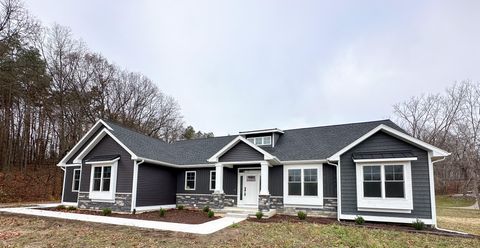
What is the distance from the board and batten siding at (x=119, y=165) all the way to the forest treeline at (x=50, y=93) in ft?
23.6

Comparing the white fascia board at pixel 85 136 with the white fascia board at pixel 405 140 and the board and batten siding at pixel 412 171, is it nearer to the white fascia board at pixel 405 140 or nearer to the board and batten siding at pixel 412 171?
the white fascia board at pixel 405 140

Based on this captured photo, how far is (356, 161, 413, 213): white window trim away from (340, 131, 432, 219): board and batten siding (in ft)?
0.65

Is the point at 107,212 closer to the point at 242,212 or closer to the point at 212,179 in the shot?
the point at 212,179

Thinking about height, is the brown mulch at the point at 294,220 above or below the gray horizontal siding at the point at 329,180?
below

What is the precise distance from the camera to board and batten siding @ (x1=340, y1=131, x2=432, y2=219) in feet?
36.1

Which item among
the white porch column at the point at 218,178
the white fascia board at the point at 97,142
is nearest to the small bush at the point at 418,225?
the white porch column at the point at 218,178

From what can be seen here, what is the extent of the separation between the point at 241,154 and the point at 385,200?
6991 mm

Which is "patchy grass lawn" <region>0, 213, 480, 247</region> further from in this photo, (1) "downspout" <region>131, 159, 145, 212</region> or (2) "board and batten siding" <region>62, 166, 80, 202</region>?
(2) "board and batten siding" <region>62, 166, 80, 202</region>

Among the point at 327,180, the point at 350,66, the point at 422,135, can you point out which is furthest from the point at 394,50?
the point at 422,135

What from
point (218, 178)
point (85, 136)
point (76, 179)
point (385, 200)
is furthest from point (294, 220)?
point (76, 179)

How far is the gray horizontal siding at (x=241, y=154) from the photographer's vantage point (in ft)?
47.9

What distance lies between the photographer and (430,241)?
8.41 m

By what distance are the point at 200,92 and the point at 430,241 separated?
23483mm

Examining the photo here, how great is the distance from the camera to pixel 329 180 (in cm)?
1338
